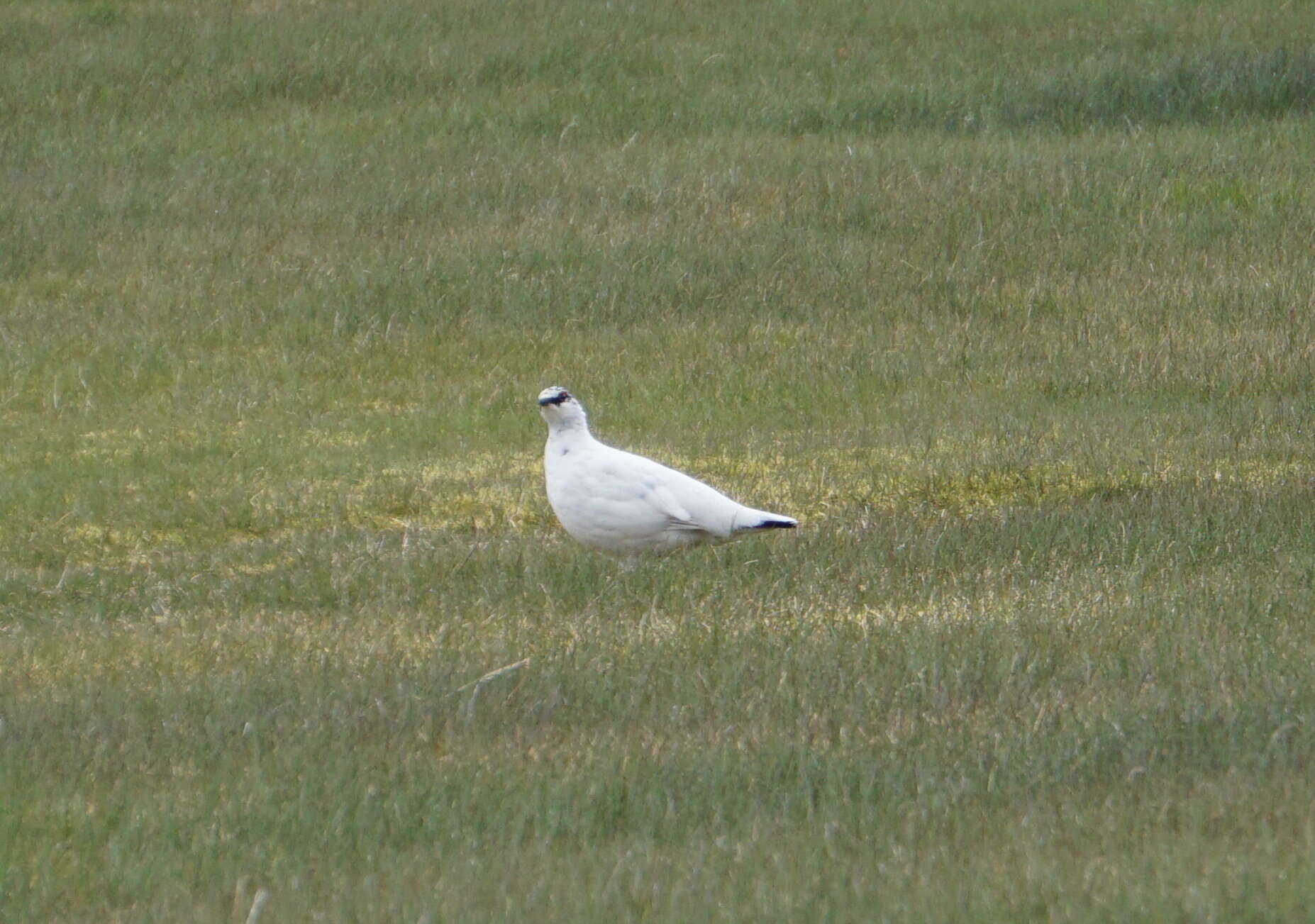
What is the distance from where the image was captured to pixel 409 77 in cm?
1855

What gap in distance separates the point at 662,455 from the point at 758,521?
116 inches

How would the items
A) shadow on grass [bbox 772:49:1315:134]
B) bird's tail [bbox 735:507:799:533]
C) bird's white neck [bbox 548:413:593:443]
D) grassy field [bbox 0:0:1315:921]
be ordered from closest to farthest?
grassy field [bbox 0:0:1315:921]
bird's tail [bbox 735:507:799:533]
bird's white neck [bbox 548:413:593:443]
shadow on grass [bbox 772:49:1315:134]

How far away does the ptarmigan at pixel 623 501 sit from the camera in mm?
7562

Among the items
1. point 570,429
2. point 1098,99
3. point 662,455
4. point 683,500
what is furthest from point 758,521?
point 1098,99

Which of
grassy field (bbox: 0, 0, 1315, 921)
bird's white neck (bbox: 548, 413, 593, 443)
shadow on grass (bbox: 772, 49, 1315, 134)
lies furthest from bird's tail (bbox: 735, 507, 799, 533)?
shadow on grass (bbox: 772, 49, 1315, 134)

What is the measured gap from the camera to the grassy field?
474 centimetres

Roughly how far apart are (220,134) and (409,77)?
2152 millimetres

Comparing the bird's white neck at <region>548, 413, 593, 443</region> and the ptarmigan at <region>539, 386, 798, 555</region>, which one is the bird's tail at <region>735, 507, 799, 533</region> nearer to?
the ptarmigan at <region>539, 386, 798, 555</region>

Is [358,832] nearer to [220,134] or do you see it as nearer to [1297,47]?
[220,134]

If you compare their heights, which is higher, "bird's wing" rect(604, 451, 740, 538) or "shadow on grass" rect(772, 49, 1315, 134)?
"shadow on grass" rect(772, 49, 1315, 134)

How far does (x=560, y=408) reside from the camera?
7859 mm

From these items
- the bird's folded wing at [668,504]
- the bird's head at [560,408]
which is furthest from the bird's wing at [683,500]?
the bird's head at [560,408]

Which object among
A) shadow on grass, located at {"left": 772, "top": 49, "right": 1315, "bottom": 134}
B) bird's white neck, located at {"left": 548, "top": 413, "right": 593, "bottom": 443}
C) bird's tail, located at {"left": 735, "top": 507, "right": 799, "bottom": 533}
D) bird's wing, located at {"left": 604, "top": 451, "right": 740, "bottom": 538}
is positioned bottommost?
bird's tail, located at {"left": 735, "top": 507, "right": 799, "bottom": 533}

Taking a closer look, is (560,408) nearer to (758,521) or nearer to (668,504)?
(668,504)
